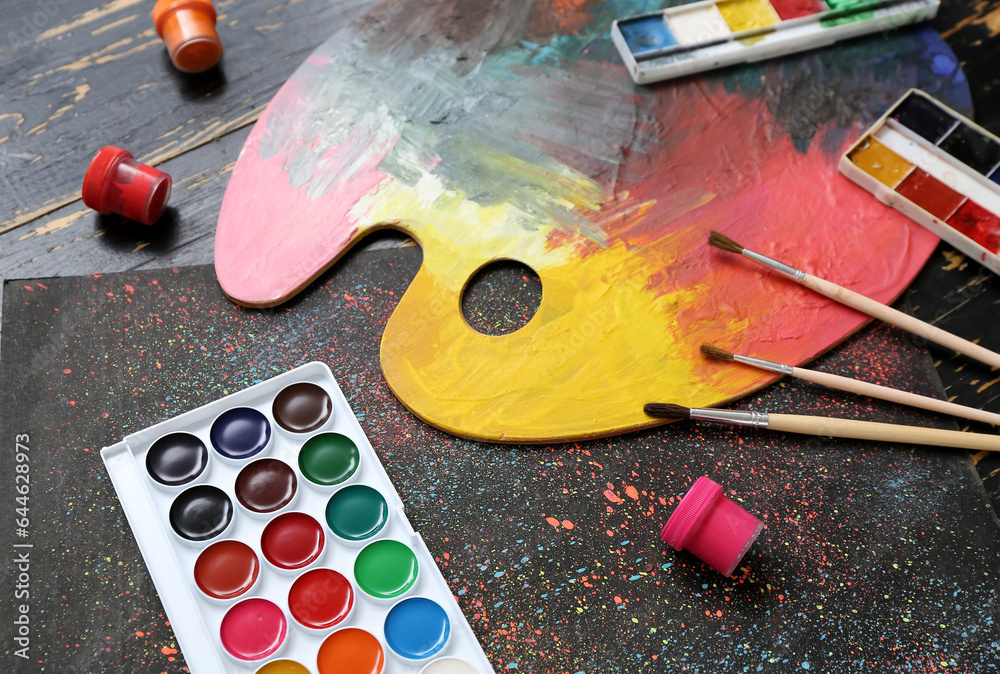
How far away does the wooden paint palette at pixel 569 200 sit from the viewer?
1.13 meters

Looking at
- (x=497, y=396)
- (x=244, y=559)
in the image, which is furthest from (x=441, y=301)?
(x=244, y=559)

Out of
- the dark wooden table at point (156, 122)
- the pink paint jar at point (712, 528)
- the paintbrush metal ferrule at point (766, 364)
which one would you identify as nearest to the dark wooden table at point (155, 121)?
the dark wooden table at point (156, 122)

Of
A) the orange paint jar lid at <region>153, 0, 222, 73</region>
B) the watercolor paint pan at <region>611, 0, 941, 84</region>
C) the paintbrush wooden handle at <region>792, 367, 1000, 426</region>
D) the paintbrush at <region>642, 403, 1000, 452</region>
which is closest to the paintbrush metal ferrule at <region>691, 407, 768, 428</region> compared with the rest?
the paintbrush at <region>642, 403, 1000, 452</region>

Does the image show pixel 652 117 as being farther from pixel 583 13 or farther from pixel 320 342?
pixel 320 342

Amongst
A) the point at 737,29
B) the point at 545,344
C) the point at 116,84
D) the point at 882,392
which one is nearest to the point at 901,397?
the point at 882,392

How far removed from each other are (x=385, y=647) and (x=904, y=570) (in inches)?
26.8

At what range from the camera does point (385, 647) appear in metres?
0.93

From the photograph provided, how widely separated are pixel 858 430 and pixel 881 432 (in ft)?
0.11

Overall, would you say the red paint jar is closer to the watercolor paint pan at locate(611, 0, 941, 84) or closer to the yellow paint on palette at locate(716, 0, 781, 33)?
the watercolor paint pan at locate(611, 0, 941, 84)

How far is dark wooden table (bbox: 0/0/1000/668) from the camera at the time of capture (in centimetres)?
122

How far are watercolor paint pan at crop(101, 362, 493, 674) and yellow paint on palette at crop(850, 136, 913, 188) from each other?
0.92 m

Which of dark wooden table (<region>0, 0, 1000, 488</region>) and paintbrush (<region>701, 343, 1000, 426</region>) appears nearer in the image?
paintbrush (<region>701, 343, 1000, 426</region>)

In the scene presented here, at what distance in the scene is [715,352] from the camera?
3.69ft

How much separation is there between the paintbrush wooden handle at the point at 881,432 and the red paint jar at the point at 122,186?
3.26ft
